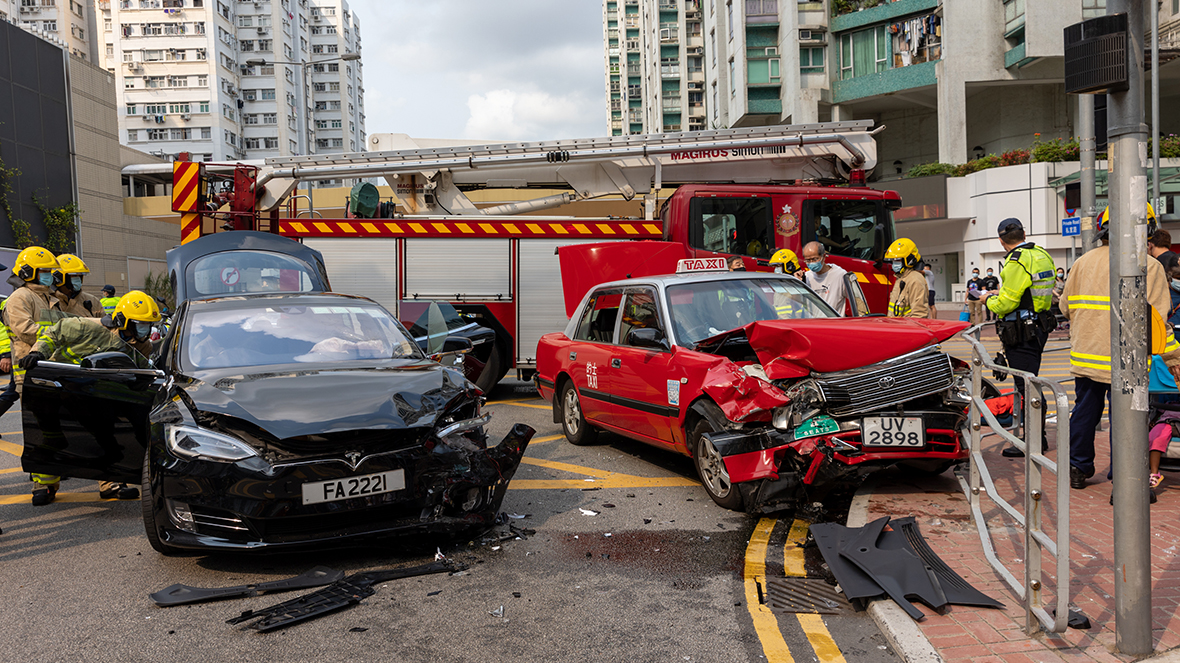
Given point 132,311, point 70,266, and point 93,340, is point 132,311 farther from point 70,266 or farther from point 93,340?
point 70,266

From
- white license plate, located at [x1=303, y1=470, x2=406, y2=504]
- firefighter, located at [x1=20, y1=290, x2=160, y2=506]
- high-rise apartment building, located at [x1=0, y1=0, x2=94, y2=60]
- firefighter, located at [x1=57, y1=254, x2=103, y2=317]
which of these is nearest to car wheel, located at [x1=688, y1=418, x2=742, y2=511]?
white license plate, located at [x1=303, y1=470, x2=406, y2=504]

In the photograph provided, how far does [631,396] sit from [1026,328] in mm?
3080

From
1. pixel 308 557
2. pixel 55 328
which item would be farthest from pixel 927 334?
pixel 55 328

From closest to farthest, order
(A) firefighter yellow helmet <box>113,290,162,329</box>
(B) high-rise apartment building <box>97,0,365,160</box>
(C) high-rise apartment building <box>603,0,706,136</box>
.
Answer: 1. (A) firefighter yellow helmet <box>113,290,162,329</box>
2. (C) high-rise apartment building <box>603,0,706,136</box>
3. (B) high-rise apartment building <box>97,0,365,160</box>

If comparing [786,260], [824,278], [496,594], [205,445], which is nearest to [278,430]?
[205,445]

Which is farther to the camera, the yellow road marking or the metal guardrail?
the yellow road marking

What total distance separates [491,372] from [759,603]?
7741mm

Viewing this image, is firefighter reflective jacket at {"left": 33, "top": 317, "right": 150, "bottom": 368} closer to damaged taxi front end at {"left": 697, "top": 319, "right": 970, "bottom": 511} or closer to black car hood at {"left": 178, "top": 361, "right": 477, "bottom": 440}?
black car hood at {"left": 178, "top": 361, "right": 477, "bottom": 440}

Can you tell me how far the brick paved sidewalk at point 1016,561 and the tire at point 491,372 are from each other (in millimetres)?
6157

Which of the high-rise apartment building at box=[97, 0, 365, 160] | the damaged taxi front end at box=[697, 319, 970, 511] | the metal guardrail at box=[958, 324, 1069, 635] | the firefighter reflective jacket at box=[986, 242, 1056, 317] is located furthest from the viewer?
the high-rise apartment building at box=[97, 0, 365, 160]

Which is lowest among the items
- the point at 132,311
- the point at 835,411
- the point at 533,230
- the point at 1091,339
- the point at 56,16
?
the point at 835,411

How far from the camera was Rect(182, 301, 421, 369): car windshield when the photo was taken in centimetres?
534

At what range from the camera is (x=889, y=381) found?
5238 mm

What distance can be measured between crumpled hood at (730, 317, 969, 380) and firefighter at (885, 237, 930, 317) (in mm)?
3309
